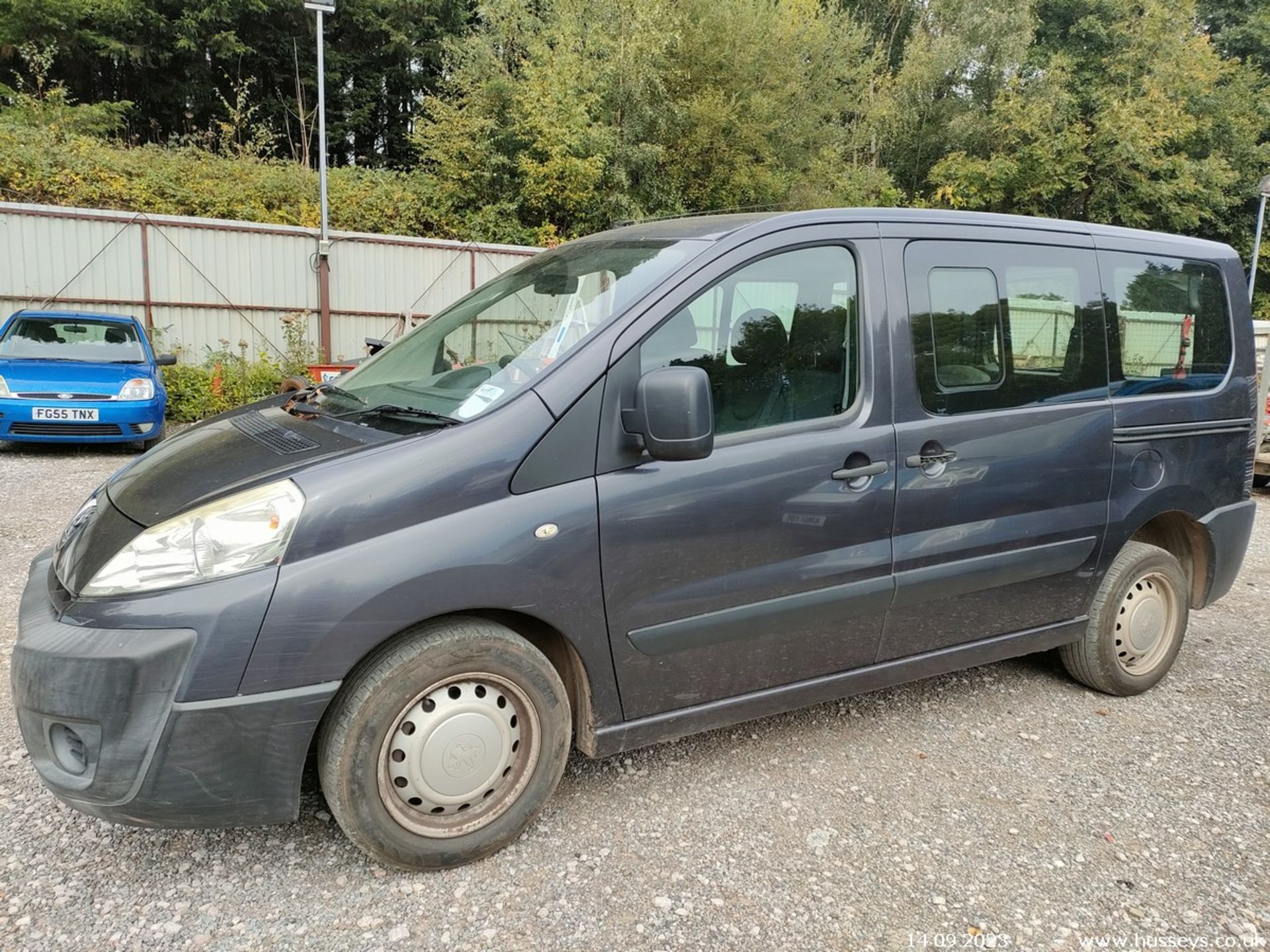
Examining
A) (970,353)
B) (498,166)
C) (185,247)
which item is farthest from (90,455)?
(498,166)

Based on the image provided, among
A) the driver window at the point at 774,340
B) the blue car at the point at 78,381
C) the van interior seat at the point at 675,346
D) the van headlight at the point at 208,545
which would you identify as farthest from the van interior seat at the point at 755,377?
the blue car at the point at 78,381

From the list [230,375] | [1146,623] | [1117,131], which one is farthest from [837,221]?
[1117,131]

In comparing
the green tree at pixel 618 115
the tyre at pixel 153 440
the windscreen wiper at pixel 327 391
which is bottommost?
the tyre at pixel 153 440

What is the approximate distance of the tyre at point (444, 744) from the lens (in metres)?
2.28

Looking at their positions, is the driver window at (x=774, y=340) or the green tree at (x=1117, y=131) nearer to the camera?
the driver window at (x=774, y=340)

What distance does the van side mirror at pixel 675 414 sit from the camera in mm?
2393

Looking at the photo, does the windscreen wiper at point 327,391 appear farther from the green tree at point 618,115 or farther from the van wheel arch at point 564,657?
the green tree at point 618,115

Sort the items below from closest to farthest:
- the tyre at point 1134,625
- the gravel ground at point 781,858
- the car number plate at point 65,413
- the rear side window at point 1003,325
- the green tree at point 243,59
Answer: the gravel ground at point 781,858, the rear side window at point 1003,325, the tyre at point 1134,625, the car number plate at point 65,413, the green tree at point 243,59

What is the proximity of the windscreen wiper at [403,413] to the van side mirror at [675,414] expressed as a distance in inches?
20.9

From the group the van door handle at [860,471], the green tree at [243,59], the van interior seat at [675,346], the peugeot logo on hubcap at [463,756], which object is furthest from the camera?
the green tree at [243,59]

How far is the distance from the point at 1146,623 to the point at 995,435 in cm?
141

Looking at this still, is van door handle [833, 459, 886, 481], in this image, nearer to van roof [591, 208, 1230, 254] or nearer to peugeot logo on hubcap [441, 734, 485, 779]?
van roof [591, 208, 1230, 254]

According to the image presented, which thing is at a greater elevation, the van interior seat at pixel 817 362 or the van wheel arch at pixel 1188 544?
the van interior seat at pixel 817 362

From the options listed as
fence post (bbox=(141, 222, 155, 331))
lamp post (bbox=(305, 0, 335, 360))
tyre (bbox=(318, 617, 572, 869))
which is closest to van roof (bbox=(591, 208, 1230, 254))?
tyre (bbox=(318, 617, 572, 869))
